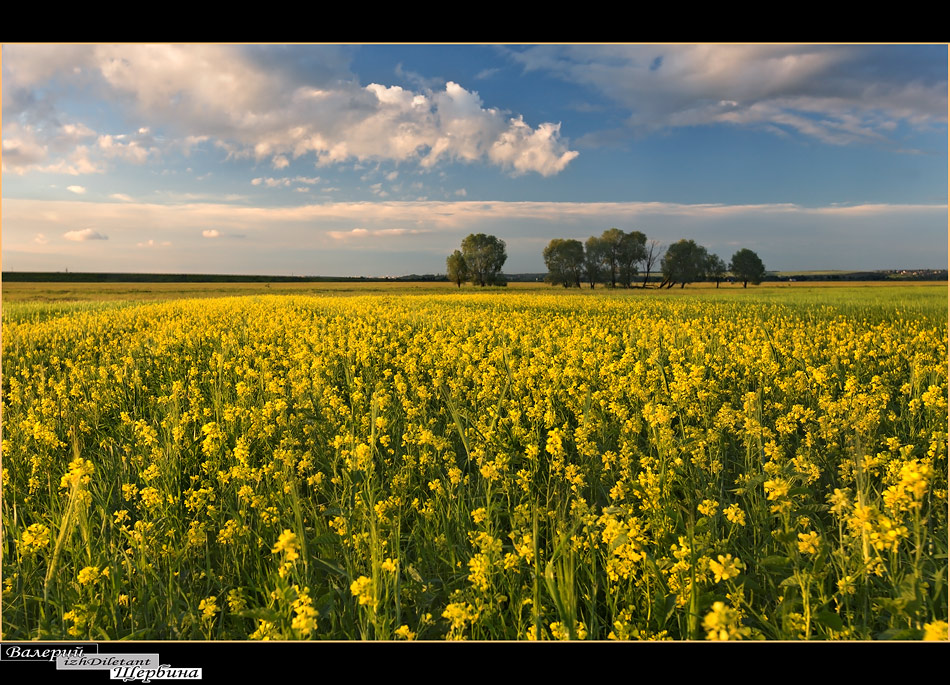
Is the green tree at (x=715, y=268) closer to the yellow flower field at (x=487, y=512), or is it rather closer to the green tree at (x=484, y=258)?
the green tree at (x=484, y=258)

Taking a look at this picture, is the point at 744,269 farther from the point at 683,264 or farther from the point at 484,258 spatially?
the point at 484,258

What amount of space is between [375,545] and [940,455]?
3.75 m

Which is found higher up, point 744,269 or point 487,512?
point 744,269

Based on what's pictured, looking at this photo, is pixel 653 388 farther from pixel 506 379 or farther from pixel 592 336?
pixel 592 336

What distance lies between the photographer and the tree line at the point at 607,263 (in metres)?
22.8

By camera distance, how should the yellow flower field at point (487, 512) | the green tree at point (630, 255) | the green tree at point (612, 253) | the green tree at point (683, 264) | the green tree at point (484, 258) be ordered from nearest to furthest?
the yellow flower field at point (487, 512), the green tree at point (630, 255), the green tree at point (612, 253), the green tree at point (683, 264), the green tree at point (484, 258)

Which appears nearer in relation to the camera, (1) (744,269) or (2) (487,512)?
(2) (487,512)

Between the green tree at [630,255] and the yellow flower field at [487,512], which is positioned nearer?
the yellow flower field at [487,512]

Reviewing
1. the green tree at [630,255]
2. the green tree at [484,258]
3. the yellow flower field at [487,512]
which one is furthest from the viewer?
the green tree at [484,258]

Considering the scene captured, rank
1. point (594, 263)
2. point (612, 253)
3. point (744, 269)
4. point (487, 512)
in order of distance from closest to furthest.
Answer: point (487, 512) → point (612, 253) → point (594, 263) → point (744, 269)

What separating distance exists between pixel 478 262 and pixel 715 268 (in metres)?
18.0

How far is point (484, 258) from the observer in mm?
32812

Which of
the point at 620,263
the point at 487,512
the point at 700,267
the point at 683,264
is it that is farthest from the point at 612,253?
the point at 487,512

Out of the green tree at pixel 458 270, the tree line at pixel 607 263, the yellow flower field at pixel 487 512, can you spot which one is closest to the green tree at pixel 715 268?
the tree line at pixel 607 263
